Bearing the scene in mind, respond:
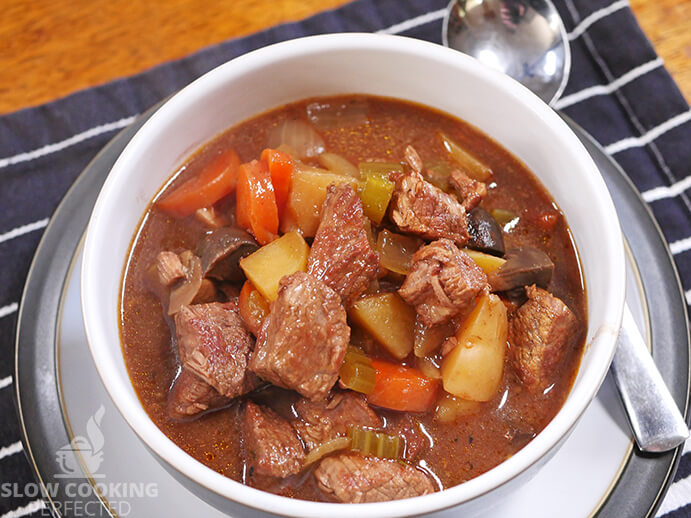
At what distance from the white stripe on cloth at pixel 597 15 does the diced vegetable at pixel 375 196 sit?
1456 mm

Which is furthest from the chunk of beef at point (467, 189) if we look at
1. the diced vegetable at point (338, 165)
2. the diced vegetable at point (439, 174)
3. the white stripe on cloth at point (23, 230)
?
the white stripe on cloth at point (23, 230)

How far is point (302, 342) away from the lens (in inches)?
70.8

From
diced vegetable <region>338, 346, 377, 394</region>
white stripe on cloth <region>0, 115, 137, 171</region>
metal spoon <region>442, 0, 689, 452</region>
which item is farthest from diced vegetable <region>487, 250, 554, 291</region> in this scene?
white stripe on cloth <region>0, 115, 137, 171</region>

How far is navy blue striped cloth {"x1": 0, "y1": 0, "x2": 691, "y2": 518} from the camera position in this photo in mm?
2658

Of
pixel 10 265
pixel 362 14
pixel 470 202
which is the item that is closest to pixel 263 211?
pixel 470 202

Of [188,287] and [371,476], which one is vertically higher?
[188,287]

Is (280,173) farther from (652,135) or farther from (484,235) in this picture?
(652,135)

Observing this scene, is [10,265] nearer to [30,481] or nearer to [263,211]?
[30,481]

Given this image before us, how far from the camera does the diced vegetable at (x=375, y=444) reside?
1.84m

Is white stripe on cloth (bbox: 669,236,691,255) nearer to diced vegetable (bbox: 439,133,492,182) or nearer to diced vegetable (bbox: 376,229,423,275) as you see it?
diced vegetable (bbox: 439,133,492,182)

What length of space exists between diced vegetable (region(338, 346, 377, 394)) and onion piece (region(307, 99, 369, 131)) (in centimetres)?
82

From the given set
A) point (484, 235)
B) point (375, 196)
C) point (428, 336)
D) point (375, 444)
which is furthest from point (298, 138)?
point (375, 444)

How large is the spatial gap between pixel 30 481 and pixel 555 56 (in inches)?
96.6

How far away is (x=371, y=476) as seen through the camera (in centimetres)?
178
